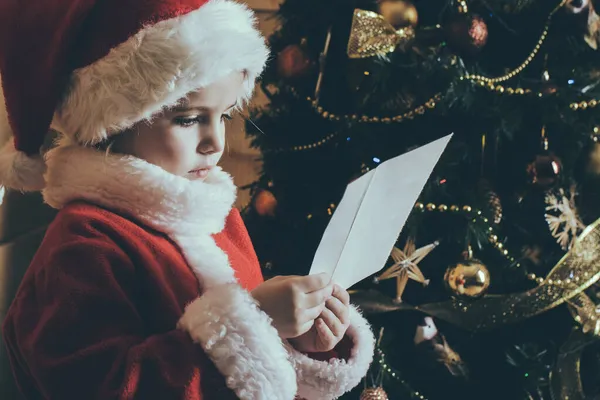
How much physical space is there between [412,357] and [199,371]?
0.83 metres

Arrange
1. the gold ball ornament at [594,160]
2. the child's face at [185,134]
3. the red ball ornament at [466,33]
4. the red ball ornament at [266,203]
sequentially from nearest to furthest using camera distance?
1. the child's face at [185,134]
2. the red ball ornament at [466,33]
3. the gold ball ornament at [594,160]
4. the red ball ornament at [266,203]

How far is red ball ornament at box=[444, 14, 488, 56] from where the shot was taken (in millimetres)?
1188

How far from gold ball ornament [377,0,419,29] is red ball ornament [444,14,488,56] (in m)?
0.09

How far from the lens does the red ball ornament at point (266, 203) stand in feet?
4.72

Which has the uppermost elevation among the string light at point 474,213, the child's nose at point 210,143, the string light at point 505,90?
the child's nose at point 210,143

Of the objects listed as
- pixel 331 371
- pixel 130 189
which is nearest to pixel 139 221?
pixel 130 189

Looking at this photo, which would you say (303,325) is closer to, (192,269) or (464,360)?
(192,269)

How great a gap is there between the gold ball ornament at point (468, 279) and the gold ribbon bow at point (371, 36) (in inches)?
17.2

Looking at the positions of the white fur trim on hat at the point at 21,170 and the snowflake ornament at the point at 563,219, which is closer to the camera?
the white fur trim on hat at the point at 21,170

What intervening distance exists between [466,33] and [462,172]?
0.93 feet

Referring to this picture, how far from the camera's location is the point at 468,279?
1239 mm

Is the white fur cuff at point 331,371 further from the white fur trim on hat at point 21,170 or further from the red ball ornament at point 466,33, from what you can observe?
the red ball ornament at point 466,33

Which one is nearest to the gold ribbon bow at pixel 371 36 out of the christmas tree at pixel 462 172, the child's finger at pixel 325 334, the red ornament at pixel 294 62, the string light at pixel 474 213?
the christmas tree at pixel 462 172

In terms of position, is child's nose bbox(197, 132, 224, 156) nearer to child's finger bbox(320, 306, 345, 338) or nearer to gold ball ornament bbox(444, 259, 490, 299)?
child's finger bbox(320, 306, 345, 338)
